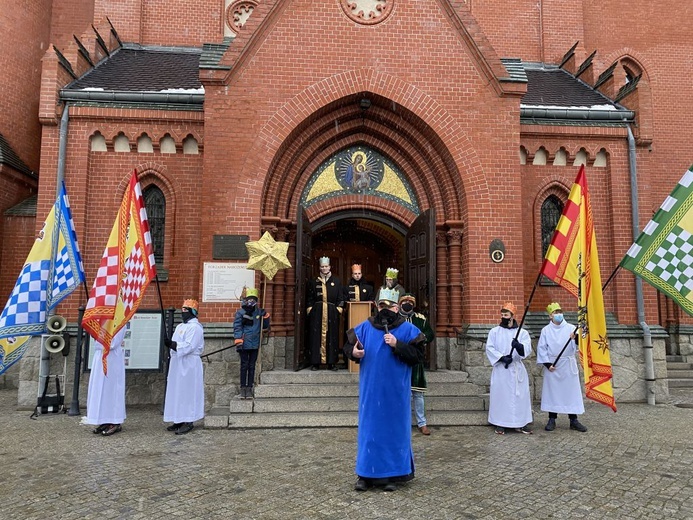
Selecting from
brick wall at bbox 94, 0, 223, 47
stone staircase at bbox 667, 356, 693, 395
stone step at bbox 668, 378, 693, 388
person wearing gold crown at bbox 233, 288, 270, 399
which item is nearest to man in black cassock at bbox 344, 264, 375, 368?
person wearing gold crown at bbox 233, 288, 270, 399

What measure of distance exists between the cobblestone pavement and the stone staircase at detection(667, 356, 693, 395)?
4579 mm

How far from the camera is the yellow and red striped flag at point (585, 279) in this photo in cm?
692

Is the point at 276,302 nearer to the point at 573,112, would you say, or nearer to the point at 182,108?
the point at 182,108

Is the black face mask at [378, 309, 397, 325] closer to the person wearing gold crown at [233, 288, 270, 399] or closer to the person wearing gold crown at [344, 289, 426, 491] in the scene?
the person wearing gold crown at [344, 289, 426, 491]

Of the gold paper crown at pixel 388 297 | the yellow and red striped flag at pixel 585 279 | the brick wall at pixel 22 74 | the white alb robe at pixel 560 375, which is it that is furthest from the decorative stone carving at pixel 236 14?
the gold paper crown at pixel 388 297

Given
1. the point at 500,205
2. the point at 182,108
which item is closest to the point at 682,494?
the point at 500,205

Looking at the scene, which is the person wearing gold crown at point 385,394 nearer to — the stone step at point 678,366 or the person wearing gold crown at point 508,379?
the person wearing gold crown at point 508,379

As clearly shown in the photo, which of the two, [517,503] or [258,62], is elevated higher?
[258,62]

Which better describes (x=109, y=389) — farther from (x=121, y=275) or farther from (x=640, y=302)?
(x=640, y=302)

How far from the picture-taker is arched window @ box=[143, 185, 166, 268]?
10992 millimetres

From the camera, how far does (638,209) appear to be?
11336 millimetres

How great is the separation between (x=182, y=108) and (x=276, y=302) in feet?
14.3

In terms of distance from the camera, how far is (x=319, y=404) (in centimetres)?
810

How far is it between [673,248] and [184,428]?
6.79 metres
